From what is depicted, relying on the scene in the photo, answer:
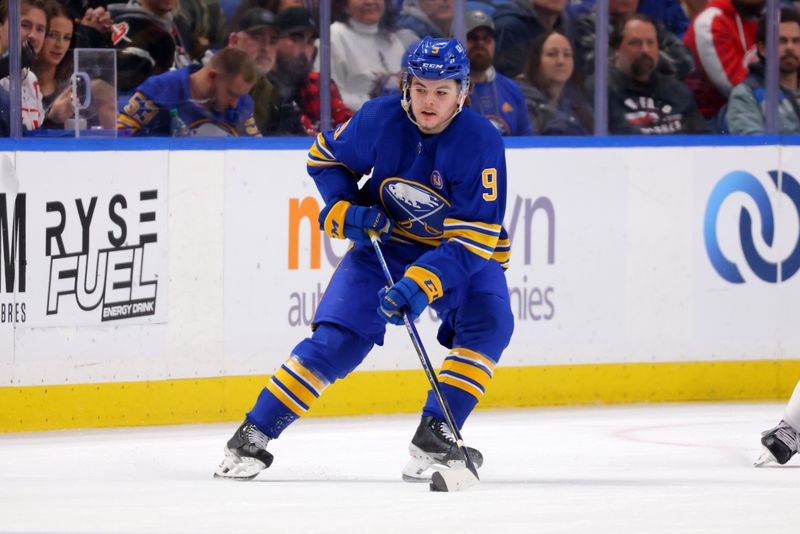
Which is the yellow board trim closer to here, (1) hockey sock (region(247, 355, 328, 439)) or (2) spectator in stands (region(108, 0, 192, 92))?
(2) spectator in stands (region(108, 0, 192, 92))

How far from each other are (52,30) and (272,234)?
1.05m

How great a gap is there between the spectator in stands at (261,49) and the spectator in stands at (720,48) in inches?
67.2

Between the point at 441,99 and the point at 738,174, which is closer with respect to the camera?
the point at 441,99

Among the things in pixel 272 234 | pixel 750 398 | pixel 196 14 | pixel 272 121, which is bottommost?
pixel 750 398

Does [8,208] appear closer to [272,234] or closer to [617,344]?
[272,234]

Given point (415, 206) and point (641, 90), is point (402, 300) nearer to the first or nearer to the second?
point (415, 206)

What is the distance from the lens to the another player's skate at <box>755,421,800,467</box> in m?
4.70

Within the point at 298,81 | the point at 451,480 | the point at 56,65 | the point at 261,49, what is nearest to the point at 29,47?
the point at 56,65

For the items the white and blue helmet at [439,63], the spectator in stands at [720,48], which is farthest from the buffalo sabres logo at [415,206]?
the spectator in stands at [720,48]

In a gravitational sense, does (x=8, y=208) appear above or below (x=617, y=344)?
above

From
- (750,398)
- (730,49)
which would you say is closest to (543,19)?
(730,49)

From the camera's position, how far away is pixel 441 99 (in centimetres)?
431

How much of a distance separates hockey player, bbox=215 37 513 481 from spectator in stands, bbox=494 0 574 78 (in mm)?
1988

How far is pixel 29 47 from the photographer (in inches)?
221
